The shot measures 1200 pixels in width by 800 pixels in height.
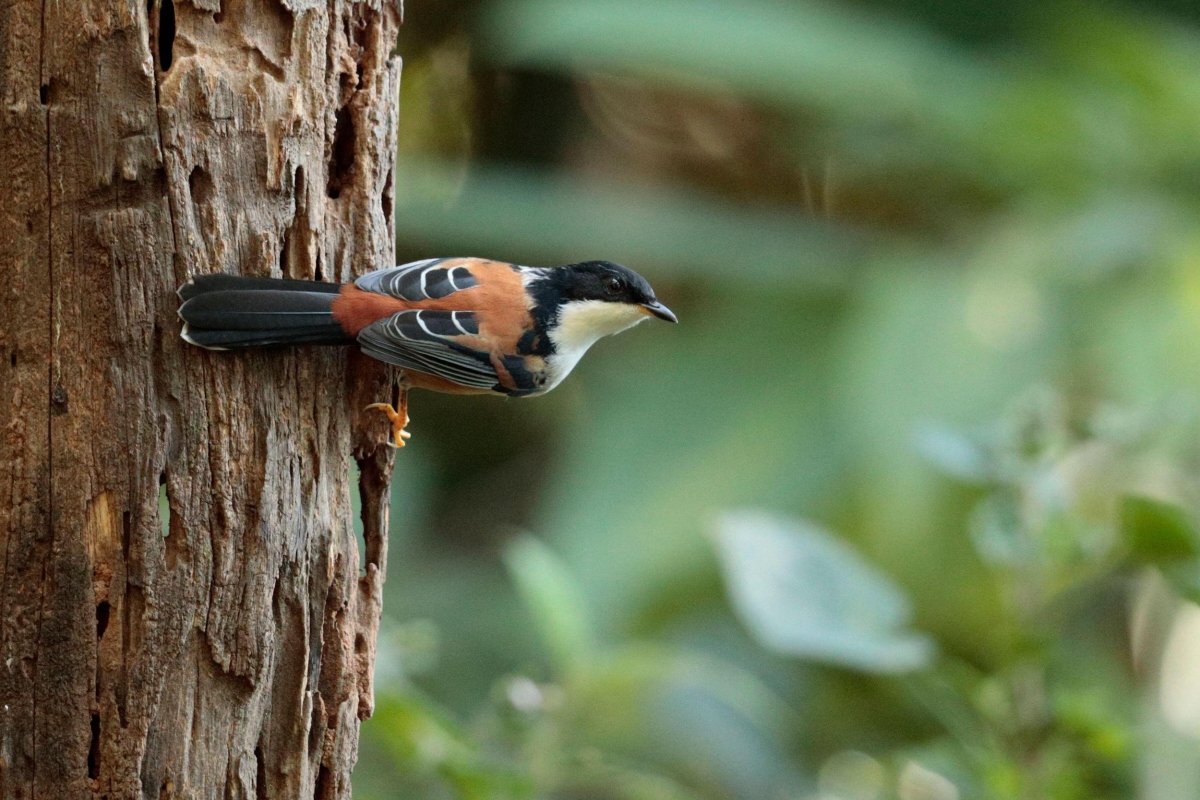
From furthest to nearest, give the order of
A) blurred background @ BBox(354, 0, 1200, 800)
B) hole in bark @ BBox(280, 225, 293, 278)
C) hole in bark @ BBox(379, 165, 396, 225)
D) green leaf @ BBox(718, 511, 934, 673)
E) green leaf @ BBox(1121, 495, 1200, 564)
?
blurred background @ BBox(354, 0, 1200, 800), green leaf @ BBox(718, 511, 934, 673), green leaf @ BBox(1121, 495, 1200, 564), hole in bark @ BBox(379, 165, 396, 225), hole in bark @ BBox(280, 225, 293, 278)

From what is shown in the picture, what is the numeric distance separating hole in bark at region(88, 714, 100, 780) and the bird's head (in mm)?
1408

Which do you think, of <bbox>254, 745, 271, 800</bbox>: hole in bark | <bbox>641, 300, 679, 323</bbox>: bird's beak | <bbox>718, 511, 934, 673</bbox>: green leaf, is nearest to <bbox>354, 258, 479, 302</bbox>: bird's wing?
<bbox>641, 300, 679, 323</bbox>: bird's beak

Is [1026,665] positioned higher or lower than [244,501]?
lower

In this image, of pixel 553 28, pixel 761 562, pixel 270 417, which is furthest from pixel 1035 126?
pixel 270 417

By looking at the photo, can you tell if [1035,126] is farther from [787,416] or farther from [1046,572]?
[1046,572]

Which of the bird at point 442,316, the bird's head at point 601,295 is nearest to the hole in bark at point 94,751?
the bird at point 442,316

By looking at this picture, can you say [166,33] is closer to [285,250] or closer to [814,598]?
[285,250]

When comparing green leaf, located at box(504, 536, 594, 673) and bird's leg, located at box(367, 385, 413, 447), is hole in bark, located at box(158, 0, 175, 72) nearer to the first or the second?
bird's leg, located at box(367, 385, 413, 447)

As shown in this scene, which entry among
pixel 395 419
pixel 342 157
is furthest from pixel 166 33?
pixel 395 419

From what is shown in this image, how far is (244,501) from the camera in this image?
229 centimetres

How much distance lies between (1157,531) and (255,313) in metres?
2.25

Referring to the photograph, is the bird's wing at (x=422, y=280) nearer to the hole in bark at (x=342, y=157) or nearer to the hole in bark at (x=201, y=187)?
the hole in bark at (x=342, y=157)

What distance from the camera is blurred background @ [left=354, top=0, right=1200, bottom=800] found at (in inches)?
212

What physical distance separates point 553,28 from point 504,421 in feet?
8.41
